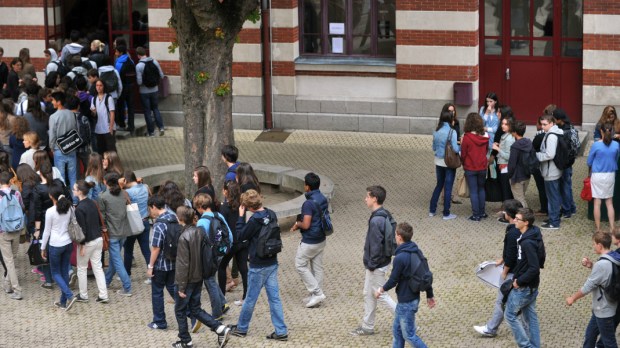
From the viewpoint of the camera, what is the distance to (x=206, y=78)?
17391 mm

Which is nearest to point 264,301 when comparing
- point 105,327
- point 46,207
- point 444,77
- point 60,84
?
point 105,327

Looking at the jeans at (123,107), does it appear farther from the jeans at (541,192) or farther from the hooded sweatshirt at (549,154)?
the hooded sweatshirt at (549,154)

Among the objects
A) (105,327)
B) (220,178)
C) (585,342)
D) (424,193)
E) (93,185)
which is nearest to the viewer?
(585,342)

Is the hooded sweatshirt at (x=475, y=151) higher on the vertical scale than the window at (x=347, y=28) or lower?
lower

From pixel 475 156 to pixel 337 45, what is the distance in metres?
6.82

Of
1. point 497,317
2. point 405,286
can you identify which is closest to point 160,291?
point 405,286

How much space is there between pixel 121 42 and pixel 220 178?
6.24 m

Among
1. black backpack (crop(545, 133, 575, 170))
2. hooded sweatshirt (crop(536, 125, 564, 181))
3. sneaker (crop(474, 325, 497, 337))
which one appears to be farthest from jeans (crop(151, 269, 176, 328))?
black backpack (crop(545, 133, 575, 170))

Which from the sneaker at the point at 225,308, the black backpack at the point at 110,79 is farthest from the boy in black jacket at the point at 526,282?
the black backpack at the point at 110,79

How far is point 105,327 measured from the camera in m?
14.0

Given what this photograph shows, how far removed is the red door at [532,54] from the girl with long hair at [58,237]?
10.6 meters

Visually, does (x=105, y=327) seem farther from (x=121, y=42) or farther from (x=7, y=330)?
(x=121, y=42)

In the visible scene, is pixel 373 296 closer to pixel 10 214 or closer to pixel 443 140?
pixel 10 214

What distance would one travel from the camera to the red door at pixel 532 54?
22.4 metres
